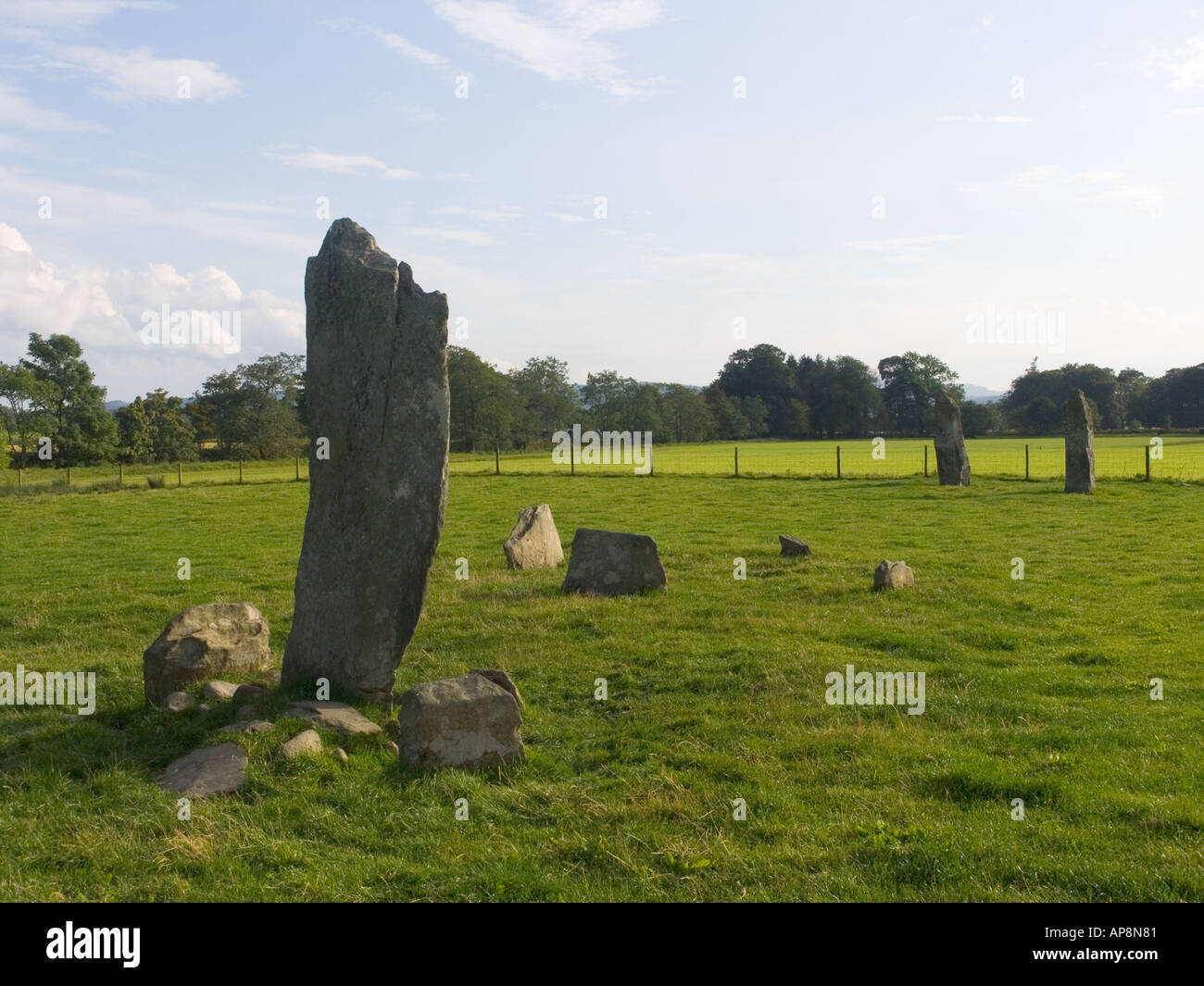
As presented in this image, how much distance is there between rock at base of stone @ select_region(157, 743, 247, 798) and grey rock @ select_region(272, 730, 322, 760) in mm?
290

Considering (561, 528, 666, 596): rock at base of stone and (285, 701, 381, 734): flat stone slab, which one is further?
(561, 528, 666, 596): rock at base of stone

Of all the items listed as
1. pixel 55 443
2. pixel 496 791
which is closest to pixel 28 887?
pixel 496 791

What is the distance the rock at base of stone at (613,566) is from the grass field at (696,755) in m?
0.53

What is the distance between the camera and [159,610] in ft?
47.7

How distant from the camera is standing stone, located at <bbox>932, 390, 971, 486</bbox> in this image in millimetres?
34062

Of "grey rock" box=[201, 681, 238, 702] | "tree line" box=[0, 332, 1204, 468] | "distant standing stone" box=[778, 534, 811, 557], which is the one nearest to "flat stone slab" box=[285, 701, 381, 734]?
"grey rock" box=[201, 681, 238, 702]

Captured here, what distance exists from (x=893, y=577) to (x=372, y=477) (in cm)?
895

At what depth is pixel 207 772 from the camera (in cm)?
770

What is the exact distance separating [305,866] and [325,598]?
386 centimetres

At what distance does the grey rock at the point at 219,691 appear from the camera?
9508mm

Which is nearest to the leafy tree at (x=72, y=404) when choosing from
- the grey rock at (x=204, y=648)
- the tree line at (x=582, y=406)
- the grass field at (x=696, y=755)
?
the tree line at (x=582, y=406)
